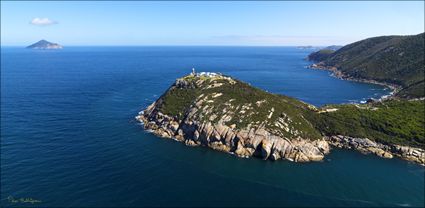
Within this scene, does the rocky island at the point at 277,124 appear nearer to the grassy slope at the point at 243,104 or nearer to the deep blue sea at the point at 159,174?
the grassy slope at the point at 243,104

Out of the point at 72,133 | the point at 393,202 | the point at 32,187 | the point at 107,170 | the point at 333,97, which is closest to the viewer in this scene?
the point at 393,202

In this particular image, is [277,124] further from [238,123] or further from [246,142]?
[246,142]

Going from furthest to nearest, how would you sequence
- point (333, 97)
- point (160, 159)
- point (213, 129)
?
point (333, 97) < point (213, 129) < point (160, 159)

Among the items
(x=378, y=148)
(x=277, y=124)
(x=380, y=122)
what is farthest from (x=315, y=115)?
(x=378, y=148)

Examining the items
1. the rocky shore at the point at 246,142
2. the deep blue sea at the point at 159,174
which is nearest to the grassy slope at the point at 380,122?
the deep blue sea at the point at 159,174

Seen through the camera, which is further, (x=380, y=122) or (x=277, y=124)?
(x=380, y=122)

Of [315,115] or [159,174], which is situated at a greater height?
[315,115]

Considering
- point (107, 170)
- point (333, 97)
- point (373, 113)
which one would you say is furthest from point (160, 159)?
point (333, 97)

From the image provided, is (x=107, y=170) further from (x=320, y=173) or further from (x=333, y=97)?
(x=333, y=97)
